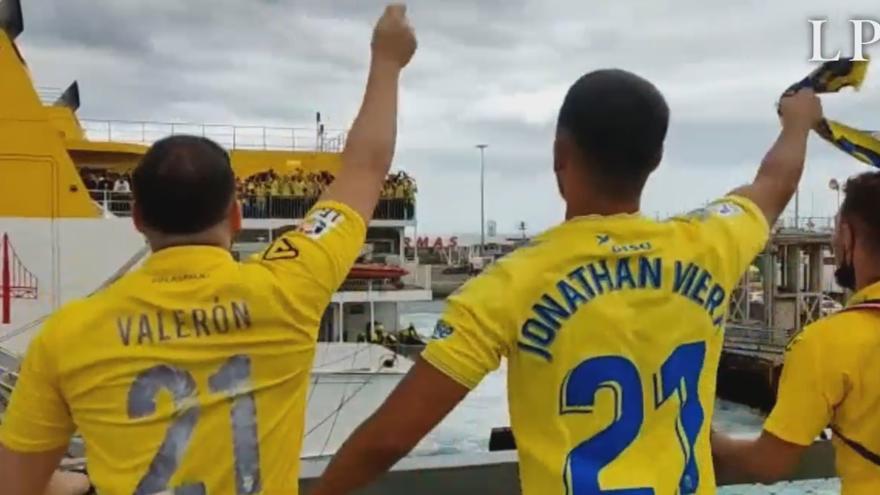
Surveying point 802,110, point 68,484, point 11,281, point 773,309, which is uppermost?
point 802,110

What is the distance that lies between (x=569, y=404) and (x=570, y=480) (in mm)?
120

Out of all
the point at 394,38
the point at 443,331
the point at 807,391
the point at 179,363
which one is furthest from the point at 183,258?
the point at 807,391

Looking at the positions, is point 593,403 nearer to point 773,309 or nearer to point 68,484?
point 68,484

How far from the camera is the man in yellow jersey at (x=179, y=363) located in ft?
5.57

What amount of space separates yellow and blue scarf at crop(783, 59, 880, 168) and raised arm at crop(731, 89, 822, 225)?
0.12 ft

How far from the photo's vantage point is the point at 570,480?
1708mm

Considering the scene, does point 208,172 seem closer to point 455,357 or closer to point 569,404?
point 455,357

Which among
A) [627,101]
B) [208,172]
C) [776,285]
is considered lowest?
[776,285]

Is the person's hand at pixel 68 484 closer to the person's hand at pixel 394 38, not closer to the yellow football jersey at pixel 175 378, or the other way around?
the yellow football jersey at pixel 175 378

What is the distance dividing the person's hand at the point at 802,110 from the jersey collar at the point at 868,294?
36 cm

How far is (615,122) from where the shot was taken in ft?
5.70

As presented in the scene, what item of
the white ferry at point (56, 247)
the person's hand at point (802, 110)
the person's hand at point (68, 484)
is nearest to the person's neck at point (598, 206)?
the person's hand at point (802, 110)

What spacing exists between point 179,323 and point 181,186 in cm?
22

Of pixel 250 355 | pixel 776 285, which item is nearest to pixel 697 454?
pixel 250 355
